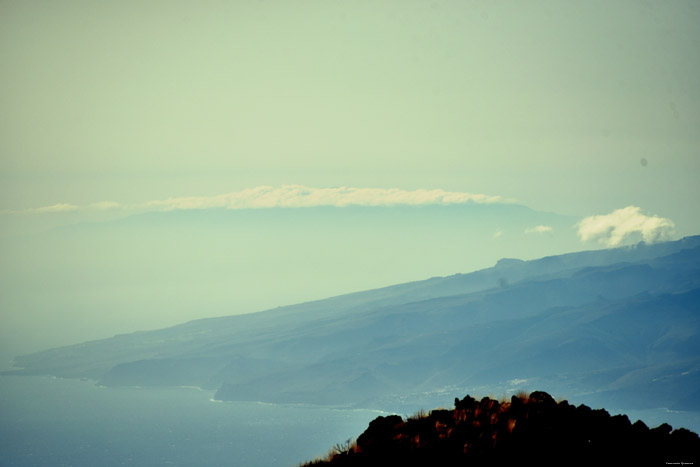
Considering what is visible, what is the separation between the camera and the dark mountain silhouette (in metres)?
24.1

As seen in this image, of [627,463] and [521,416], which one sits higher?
[521,416]

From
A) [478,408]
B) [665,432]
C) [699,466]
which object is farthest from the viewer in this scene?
[478,408]

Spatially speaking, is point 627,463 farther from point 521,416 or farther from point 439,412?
point 439,412

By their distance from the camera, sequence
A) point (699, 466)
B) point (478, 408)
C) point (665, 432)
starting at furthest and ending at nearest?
point (478, 408), point (665, 432), point (699, 466)

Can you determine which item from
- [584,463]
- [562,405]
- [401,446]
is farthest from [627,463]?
[401,446]

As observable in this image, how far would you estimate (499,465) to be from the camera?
23.8 meters

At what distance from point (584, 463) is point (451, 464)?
167 inches

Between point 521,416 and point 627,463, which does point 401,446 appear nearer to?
point 521,416

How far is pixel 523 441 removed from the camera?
80.7ft

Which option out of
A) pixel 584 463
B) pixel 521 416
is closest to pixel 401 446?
pixel 521 416

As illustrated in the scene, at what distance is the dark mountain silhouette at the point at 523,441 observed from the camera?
2406cm

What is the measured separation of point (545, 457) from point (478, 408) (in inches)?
137

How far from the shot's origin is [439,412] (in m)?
27.3

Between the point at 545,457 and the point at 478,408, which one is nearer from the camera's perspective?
the point at 545,457
